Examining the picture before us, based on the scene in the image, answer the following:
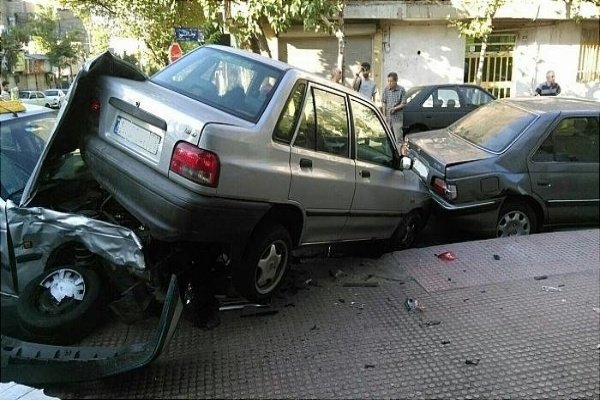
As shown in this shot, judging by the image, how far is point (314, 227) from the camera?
4039 millimetres

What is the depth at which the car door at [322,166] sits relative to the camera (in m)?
3.71

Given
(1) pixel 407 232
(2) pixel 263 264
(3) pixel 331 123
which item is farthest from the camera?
(1) pixel 407 232

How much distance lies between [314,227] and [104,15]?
16.7 metres

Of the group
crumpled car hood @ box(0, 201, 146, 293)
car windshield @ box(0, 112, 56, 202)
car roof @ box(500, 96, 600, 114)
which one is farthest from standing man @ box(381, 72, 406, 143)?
crumpled car hood @ box(0, 201, 146, 293)

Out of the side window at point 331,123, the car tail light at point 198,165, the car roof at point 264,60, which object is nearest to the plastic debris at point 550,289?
the side window at point 331,123

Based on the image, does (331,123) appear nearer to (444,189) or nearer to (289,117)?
(289,117)

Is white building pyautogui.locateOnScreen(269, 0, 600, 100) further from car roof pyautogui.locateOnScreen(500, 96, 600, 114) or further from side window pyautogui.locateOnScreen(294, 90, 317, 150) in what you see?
side window pyautogui.locateOnScreen(294, 90, 317, 150)

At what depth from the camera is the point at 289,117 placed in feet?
11.8

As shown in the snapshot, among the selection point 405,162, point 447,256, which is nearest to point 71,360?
point 405,162

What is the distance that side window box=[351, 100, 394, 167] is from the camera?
439 centimetres

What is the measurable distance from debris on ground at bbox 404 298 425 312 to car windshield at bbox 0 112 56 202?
2.79 metres

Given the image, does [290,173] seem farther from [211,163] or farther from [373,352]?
[373,352]

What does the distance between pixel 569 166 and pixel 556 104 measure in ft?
2.80

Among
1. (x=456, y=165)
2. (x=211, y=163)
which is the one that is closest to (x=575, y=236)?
(x=456, y=165)
